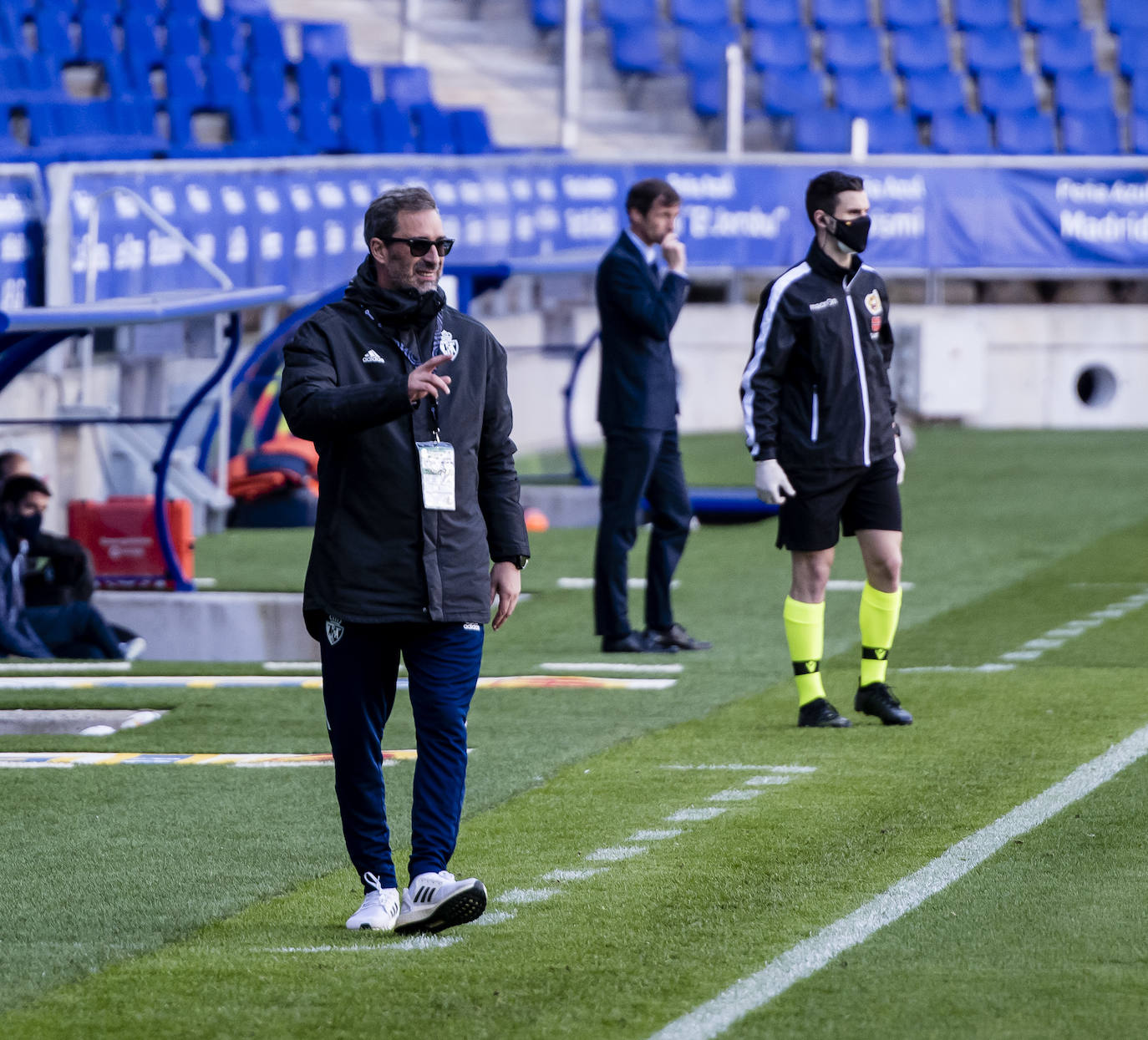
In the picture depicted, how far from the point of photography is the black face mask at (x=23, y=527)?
9859 mm

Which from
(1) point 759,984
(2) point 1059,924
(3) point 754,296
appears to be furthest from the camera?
(3) point 754,296

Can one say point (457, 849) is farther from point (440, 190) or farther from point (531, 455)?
point (440, 190)

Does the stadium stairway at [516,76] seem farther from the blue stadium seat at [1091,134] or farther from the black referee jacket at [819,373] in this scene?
the black referee jacket at [819,373]

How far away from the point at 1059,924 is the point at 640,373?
491 centimetres

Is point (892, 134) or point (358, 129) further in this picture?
point (892, 134)

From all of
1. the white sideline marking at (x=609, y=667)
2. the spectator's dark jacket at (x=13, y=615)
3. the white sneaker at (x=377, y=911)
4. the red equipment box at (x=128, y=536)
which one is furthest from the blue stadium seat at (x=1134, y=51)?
the white sneaker at (x=377, y=911)

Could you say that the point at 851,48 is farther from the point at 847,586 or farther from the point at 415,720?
the point at 415,720

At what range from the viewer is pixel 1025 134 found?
26.8m

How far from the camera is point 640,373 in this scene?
9.27 m

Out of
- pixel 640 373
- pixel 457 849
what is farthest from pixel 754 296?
pixel 457 849

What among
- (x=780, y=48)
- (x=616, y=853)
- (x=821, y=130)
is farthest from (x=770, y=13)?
(x=616, y=853)

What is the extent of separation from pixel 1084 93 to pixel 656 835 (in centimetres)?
2333

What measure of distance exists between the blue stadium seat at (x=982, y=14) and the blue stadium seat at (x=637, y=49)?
426cm

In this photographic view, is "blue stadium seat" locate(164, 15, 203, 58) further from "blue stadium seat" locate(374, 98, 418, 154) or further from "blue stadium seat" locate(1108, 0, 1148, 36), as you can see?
"blue stadium seat" locate(1108, 0, 1148, 36)
